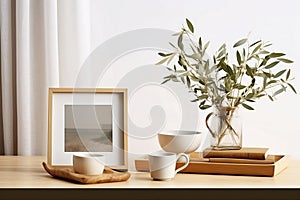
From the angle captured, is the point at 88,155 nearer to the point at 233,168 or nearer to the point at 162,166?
the point at 162,166

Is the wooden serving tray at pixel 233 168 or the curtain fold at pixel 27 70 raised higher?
the curtain fold at pixel 27 70

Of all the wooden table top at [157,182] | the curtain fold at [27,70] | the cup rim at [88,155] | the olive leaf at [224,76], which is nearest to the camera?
the wooden table top at [157,182]

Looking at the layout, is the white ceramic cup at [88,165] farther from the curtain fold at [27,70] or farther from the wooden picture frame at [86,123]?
the curtain fold at [27,70]

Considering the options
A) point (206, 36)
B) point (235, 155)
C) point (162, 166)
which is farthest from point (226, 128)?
point (206, 36)

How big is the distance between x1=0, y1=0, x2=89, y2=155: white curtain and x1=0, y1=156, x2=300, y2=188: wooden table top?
0.72 feet

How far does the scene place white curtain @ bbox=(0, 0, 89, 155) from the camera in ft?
6.05

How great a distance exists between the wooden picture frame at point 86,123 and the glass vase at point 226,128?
0.83 feet

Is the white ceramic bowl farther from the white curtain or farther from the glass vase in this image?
the white curtain

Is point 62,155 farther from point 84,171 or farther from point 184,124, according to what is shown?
point 184,124

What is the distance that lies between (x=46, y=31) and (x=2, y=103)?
278 mm

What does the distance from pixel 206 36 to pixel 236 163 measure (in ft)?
1.65

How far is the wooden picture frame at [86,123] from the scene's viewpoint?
5.40 ft

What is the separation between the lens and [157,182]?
146 centimetres

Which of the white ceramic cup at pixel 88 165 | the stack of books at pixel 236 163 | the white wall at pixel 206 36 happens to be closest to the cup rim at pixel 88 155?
the white ceramic cup at pixel 88 165
